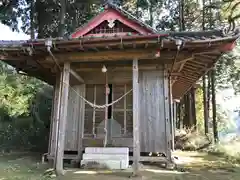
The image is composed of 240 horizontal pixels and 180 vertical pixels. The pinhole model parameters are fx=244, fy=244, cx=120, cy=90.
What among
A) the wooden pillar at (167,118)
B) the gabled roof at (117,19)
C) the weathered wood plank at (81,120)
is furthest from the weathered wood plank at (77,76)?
the wooden pillar at (167,118)

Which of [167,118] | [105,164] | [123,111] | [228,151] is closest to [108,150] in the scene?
[105,164]

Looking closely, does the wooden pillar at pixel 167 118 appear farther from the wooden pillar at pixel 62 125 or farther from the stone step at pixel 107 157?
the wooden pillar at pixel 62 125

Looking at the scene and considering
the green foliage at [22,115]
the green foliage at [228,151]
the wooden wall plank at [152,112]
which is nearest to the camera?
the wooden wall plank at [152,112]

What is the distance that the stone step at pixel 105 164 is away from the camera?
20.8 ft

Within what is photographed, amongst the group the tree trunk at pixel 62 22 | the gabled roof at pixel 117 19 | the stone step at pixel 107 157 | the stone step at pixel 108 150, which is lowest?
the stone step at pixel 107 157

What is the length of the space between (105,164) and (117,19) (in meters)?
4.11

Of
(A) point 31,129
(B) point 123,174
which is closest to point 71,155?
(B) point 123,174

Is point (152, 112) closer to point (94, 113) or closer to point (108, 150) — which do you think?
point (108, 150)

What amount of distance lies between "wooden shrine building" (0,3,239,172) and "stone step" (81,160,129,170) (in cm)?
48

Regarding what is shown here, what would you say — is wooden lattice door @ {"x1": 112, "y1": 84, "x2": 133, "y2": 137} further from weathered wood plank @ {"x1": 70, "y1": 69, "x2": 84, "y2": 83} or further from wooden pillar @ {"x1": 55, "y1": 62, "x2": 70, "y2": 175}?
wooden pillar @ {"x1": 55, "y1": 62, "x2": 70, "y2": 175}

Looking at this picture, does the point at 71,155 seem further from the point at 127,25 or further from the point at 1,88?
the point at 1,88

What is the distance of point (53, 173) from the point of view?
578 cm

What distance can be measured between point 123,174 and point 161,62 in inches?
134

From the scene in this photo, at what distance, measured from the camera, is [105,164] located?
254 inches
